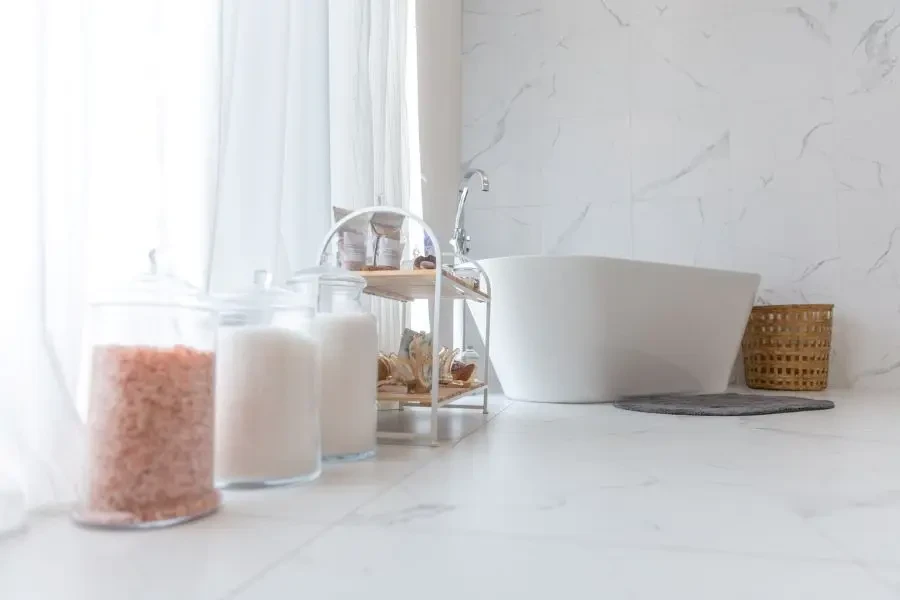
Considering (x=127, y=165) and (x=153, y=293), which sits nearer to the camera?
(x=153, y=293)

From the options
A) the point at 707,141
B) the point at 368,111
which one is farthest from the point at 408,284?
the point at 707,141

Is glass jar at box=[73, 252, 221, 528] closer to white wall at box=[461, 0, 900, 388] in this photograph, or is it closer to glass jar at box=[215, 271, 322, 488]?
glass jar at box=[215, 271, 322, 488]

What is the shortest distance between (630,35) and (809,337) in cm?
165

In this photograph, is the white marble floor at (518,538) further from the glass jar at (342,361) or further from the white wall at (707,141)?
the white wall at (707,141)

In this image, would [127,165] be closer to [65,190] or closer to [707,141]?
[65,190]

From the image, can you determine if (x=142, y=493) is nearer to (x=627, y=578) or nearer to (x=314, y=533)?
(x=314, y=533)

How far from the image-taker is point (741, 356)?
3.03 m

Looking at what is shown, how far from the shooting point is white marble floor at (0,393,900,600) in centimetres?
53

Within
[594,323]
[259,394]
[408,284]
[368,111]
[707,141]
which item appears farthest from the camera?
[707,141]

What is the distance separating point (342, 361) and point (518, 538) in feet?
1.52

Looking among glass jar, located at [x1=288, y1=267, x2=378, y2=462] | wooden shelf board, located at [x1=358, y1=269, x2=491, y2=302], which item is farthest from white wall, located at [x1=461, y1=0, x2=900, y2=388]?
glass jar, located at [x1=288, y1=267, x2=378, y2=462]

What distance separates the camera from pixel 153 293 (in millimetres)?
723

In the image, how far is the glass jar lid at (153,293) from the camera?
2.32ft

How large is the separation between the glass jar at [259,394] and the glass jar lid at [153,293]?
3.5 inches
